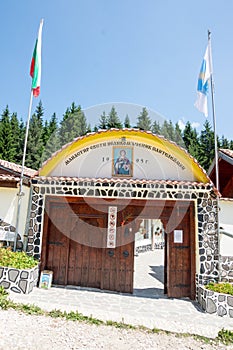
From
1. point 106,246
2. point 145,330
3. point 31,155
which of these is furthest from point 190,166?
point 31,155

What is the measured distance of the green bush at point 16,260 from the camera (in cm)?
686

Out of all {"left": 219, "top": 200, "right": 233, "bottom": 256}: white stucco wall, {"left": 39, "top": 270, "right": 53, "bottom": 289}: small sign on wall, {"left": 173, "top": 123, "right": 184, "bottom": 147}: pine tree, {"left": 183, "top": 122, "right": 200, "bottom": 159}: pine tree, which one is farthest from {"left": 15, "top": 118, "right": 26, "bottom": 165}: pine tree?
{"left": 219, "top": 200, "right": 233, "bottom": 256}: white stucco wall

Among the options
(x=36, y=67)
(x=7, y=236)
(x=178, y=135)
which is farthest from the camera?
(x=178, y=135)

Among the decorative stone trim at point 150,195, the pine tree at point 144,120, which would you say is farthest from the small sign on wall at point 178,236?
the pine tree at point 144,120

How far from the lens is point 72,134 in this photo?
30.3 meters

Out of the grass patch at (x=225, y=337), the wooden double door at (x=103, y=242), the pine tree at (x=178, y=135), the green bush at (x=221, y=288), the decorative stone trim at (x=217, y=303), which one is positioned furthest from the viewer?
the pine tree at (x=178, y=135)

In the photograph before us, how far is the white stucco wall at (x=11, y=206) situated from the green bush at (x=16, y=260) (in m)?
0.76

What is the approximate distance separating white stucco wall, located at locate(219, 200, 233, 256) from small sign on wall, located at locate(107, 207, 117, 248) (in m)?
3.25

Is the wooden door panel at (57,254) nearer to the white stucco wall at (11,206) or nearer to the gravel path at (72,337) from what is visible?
the white stucco wall at (11,206)

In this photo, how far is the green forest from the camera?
1143 inches

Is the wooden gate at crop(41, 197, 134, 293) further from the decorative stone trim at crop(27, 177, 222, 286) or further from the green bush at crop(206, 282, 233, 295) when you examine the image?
the green bush at crop(206, 282, 233, 295)

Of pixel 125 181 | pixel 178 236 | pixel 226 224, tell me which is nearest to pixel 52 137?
pixel 125 181

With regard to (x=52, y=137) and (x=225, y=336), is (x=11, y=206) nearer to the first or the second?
(x=225, y=336)

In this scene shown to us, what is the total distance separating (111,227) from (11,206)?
3.16 meters
